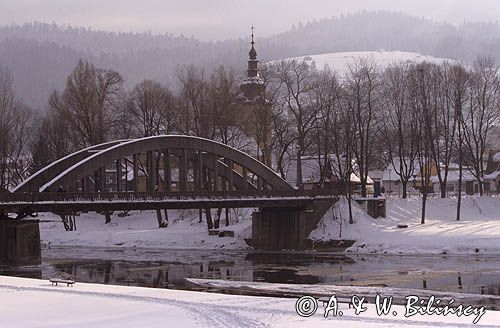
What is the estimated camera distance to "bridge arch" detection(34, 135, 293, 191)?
54000 millimetres

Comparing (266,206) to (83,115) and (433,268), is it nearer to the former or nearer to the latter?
(433,268)

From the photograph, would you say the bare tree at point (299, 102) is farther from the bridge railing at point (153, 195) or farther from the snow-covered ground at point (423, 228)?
the snow-covered ground at point (423, 228)

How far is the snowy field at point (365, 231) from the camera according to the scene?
189 feet

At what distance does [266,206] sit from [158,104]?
23.1m

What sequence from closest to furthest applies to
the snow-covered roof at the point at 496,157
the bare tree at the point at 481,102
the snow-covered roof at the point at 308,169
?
1. the bare tree at the point at 481,102
2. the snow-covered roof at the point at 308,169
3. the snow-covered roof at the point at 496,157

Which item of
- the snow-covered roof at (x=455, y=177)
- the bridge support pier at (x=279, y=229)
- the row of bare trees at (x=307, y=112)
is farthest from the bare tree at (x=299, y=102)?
the snow-covered roof at (x=455, y=177)

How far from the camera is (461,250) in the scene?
182ft

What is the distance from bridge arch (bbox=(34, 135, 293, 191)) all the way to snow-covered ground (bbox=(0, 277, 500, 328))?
2311 cm

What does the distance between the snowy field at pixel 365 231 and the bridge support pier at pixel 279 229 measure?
A: 1.17 meters

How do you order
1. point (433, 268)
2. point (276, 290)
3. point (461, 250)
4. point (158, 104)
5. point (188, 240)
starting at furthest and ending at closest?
point (158, 104) < point (188, 240) < point (461, 250) < point (433, 268) < point (276, 290)

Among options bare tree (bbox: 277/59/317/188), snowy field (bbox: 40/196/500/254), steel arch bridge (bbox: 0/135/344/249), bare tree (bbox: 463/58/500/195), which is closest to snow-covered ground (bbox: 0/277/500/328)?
steel arch bridge (bbox: 0/135/344/249)

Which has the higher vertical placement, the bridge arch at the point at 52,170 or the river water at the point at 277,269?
the bridge arch at the point at 52,170

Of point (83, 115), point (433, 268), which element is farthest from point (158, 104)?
point (433, 268)

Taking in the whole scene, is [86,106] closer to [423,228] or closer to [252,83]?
[252,83]
